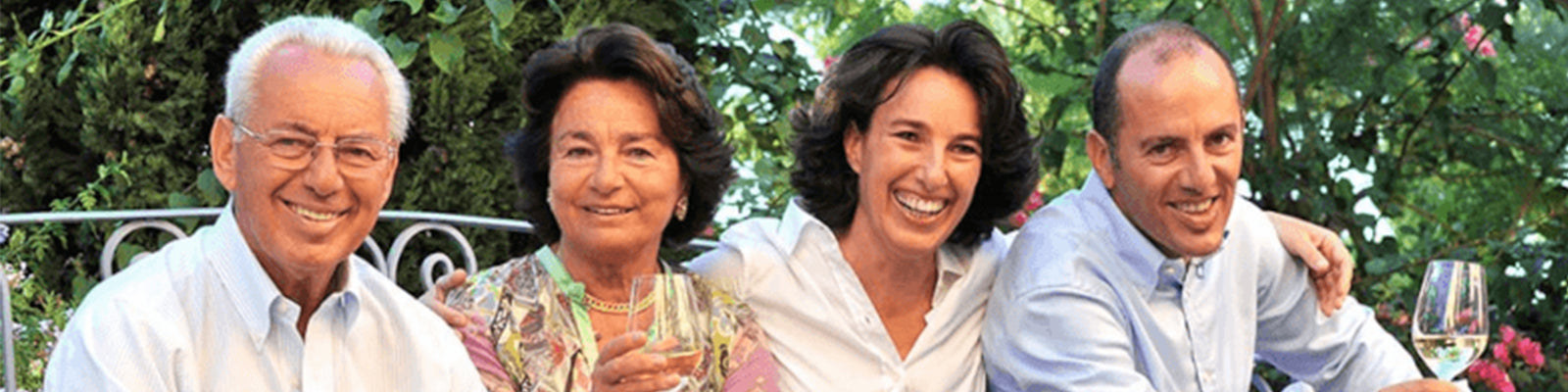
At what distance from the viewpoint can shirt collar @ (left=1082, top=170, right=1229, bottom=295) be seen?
11.3ft

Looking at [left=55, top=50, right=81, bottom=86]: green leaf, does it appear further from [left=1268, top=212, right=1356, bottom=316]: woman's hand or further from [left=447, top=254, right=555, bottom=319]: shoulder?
[left=1268, top=212, right=1356, bottom=316]: woman's hand

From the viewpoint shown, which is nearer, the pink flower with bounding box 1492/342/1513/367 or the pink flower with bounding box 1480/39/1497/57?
the pink flower with bounding box 1492/342/1513/367

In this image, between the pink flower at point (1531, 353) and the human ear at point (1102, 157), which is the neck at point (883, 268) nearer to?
the human ear at point (1102, 157)

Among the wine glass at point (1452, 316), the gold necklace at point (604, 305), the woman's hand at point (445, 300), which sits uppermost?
the woman's hand at point (445, 300)

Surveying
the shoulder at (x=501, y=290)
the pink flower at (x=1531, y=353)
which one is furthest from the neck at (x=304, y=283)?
the pink flower at (x=1531, y=353)

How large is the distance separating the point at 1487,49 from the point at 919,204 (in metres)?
3.39

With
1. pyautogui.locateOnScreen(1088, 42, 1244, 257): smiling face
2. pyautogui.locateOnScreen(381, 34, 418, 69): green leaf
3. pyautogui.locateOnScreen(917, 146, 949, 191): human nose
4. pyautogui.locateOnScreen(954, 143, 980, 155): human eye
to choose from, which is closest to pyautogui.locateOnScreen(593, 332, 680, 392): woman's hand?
pyautogui.locateOnScreen(917, 146, 949, 191): human nose

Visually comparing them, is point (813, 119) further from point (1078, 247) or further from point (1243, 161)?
point (1243, 161)

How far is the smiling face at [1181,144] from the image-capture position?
10.9 feet

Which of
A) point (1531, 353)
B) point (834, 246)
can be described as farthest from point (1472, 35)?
point (834, 246)

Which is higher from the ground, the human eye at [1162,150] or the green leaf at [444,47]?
the green leaf at [444,47]

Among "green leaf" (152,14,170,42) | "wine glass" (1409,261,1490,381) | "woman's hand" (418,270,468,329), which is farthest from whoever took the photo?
"green leaf" (152,14,170,42)

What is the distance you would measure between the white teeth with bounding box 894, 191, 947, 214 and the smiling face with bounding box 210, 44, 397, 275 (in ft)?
3.19

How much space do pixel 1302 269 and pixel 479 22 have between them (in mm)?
2154
